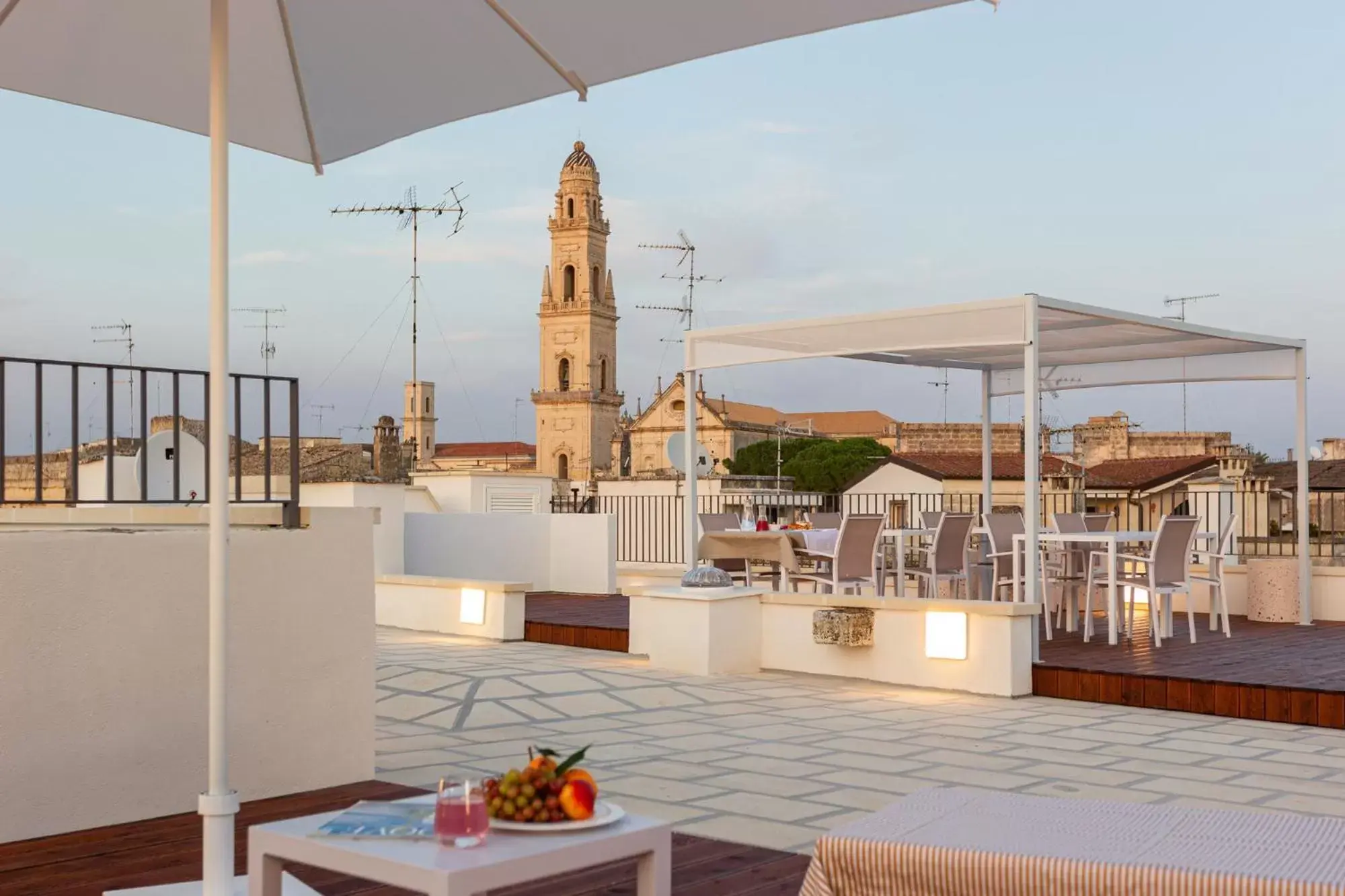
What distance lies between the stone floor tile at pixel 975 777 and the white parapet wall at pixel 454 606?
575 centimetres

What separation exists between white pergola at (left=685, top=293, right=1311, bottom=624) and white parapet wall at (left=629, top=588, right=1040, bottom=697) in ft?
1.33

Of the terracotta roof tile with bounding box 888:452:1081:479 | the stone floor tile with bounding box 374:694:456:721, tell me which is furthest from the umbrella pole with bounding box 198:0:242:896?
the terracotta roof tile with bounding box 888:452:1081:479

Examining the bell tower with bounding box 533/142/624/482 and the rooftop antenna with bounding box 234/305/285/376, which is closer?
the rooftop antenna with bounding box 234/305/285/376

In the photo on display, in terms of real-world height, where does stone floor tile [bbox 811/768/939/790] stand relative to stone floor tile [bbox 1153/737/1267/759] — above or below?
above

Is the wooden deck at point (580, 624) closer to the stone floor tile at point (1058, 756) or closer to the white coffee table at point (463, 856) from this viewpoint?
the stone floor tile at point (1058, 756)

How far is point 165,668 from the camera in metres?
4.83

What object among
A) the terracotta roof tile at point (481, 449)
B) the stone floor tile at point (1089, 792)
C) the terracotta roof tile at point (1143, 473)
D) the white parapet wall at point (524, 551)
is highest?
the terracotta roof tile at point (481, 449)

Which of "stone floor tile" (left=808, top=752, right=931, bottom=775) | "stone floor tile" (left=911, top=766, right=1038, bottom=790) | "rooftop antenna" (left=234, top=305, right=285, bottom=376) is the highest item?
"rooftop antenna" (left=234, top=305, right=285, bottom=376)

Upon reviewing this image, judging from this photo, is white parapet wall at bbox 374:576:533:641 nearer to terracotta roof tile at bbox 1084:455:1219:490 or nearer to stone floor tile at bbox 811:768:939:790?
stone floor tile at bbox 811:768:939:790

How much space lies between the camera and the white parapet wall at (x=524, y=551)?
14.1 m

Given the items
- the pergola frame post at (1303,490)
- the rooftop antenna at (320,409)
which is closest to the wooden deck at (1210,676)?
the pergola frame post at (1303,490)

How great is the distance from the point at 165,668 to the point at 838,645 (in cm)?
510

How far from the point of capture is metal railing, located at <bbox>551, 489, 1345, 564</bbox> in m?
13.0

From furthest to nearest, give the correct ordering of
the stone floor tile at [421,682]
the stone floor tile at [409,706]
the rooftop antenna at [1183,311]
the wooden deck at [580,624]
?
the rooftop antenna at [1183,311] → the wooden deck at [580,624] → the stone floor tile at [421,682] → the stone floor tile at [409,706]
